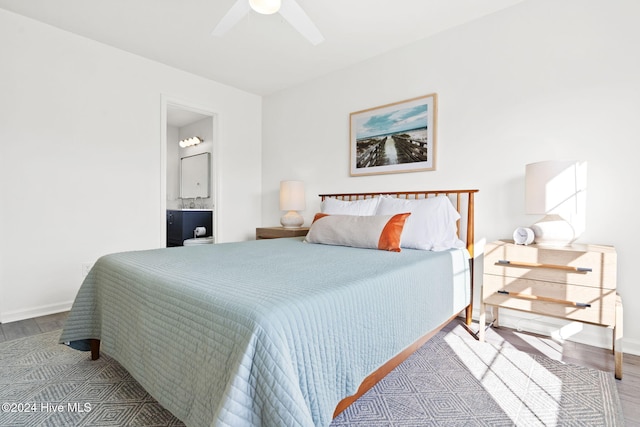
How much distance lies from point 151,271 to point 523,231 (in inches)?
89.8

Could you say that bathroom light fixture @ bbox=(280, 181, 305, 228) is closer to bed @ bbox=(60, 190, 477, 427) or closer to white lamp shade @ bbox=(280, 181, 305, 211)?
white lamp shade @ bbox=(280, 181, 305, 211)

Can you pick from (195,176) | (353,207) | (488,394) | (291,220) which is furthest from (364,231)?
(195,176)

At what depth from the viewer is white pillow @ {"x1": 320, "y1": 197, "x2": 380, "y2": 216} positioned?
9.33 feet

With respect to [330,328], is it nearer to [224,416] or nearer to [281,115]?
[224,416]

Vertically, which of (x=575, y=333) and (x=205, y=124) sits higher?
(x=205, y=124)

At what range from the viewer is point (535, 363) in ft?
6.24

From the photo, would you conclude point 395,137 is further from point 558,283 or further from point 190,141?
point 190,141

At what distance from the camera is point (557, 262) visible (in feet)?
6.44

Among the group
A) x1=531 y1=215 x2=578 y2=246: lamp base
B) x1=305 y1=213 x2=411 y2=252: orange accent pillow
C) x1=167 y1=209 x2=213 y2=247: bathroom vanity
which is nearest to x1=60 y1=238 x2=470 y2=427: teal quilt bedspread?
x1=305 y1=213 x2=411 y2=252: orange accent pillow

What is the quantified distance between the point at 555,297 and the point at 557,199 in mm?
609

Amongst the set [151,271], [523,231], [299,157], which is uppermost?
[299,157]

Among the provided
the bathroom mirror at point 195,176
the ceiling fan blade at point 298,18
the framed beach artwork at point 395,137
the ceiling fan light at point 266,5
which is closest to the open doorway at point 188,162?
the bathroom mirror at point 195,176

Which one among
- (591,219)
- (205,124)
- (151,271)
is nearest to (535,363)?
(591,219)

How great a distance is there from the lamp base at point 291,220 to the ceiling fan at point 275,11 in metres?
2.08
